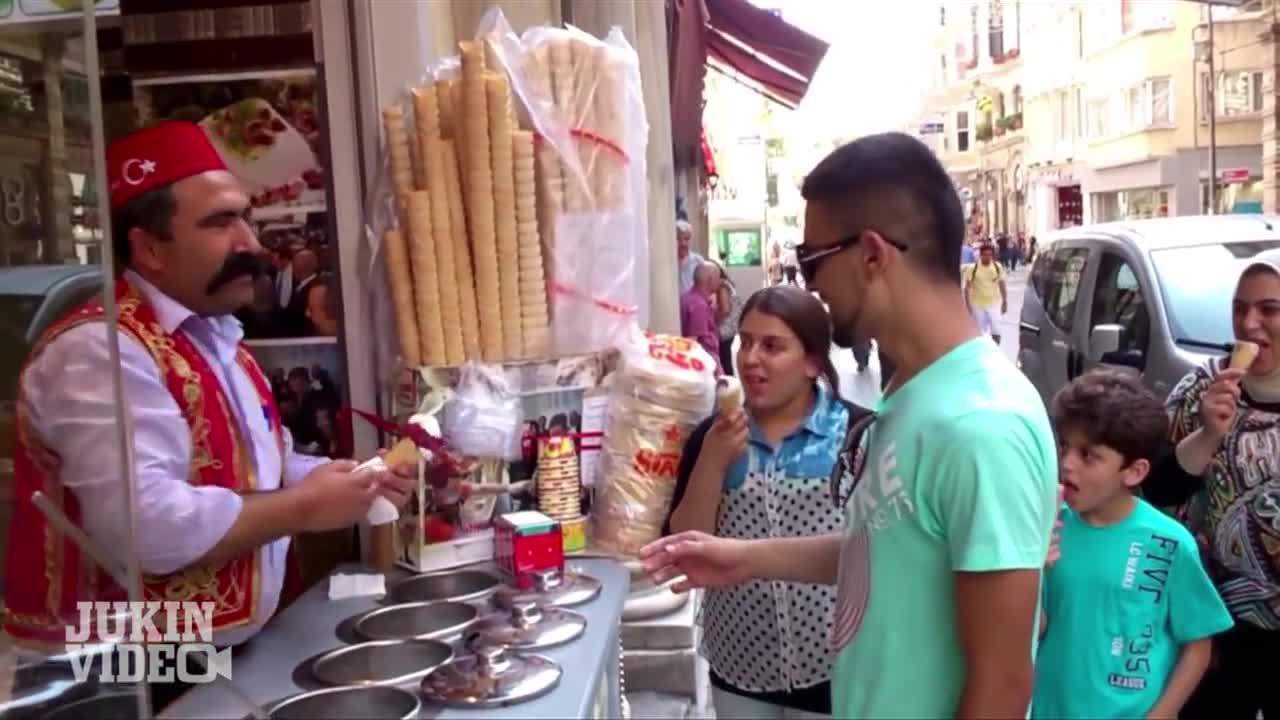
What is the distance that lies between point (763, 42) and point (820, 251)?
8253 mm

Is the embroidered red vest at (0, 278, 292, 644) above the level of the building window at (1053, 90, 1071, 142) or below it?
below

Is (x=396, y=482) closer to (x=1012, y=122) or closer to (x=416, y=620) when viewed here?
(x=416, y=620)

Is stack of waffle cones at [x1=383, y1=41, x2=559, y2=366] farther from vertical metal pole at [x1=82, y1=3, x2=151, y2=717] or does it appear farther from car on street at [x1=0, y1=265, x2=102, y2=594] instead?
vertical metal pole at [x1=82, y1=3, x2=151, y2=717]

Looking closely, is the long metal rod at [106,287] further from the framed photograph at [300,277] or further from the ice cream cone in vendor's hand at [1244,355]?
the ice cream cone in vendor's hand at [1244,355]

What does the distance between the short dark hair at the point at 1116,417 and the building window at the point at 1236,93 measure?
123ft

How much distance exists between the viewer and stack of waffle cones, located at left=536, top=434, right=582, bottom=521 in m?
3.21

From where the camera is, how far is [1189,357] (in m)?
6.01

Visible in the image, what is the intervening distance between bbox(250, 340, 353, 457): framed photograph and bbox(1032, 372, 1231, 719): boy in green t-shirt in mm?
2096

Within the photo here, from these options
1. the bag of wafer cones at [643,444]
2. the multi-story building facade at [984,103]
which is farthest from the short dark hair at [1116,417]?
the multi-story building facade at [984,103]

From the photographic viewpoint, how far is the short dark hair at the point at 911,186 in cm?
182

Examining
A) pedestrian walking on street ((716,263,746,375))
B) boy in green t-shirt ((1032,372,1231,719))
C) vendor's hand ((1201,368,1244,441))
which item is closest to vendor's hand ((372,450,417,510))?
A: boy in green t-shirt ((1032,372,1231,719))

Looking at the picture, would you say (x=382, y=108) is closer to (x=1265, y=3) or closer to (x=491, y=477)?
(x=491, y=477)

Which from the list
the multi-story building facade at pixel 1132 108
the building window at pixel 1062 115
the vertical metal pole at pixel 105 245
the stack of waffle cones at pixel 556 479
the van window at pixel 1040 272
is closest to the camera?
the vertical metal pole at pixel 105 245

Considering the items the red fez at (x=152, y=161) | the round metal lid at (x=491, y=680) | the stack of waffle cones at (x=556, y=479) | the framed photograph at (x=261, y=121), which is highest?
the framed photograph at (x=261, y=121)
